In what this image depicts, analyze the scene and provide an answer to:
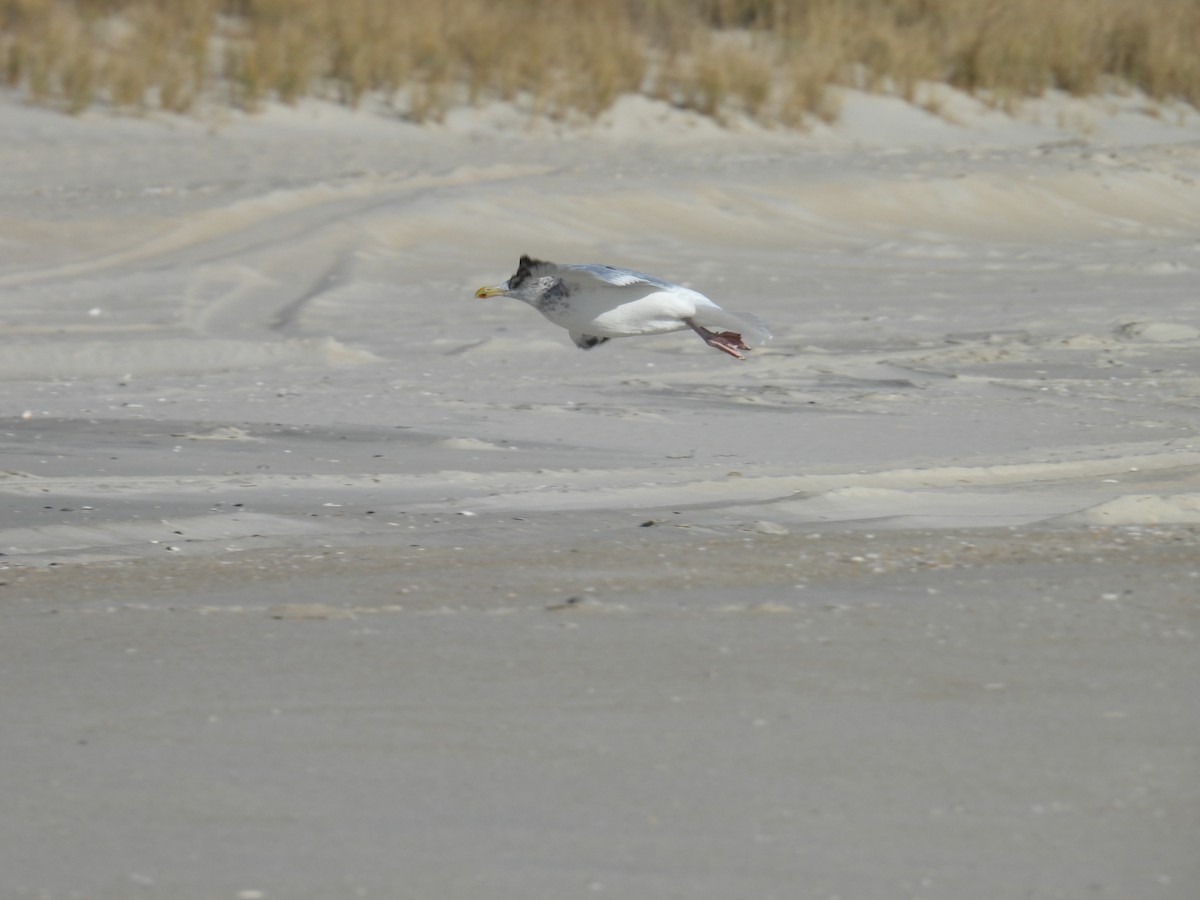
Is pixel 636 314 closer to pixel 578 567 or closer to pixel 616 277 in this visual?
pixel 616 277

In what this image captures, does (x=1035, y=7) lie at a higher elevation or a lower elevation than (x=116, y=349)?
higher

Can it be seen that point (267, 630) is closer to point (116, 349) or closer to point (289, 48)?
point (116, 349)

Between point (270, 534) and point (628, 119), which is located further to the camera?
point (628, 119)

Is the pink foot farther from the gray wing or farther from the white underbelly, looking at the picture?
the gray wing

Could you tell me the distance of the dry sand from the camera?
10.6ft

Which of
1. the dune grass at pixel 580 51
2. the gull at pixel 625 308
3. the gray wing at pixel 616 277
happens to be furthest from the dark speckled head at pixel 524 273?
the dune grass at pixel 580 51

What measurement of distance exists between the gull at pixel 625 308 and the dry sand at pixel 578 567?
0.44m

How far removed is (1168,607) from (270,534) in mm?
2516

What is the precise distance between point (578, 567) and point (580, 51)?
13.8 meters

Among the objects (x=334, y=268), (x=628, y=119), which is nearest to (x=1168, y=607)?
(x=334, y=268)

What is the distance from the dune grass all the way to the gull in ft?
32.5

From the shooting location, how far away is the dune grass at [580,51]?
658 inches

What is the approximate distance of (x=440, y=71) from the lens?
17609mm

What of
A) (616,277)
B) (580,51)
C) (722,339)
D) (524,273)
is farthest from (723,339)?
(580,51)
